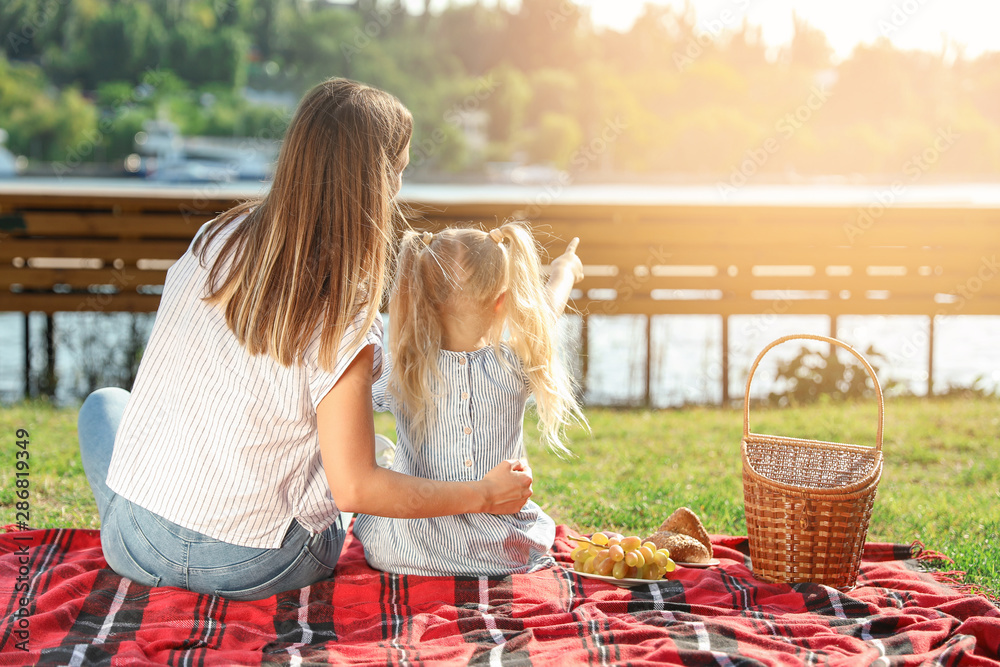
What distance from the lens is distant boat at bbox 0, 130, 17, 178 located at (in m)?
47.0

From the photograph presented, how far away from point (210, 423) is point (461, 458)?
0.79 meters

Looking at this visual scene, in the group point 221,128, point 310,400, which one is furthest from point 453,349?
point 221,128

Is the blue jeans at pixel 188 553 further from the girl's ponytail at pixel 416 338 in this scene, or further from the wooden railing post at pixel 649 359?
the wooden railing post at pixel 649 359

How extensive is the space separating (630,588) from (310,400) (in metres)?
1.18

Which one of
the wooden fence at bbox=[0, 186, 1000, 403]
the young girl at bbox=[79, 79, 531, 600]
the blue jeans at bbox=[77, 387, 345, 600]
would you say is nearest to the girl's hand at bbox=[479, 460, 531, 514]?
the young girl at bbox=[79, 79, 531, 600]

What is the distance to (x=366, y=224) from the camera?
85.1 inches

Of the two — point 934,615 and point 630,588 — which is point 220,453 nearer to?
point 630,588

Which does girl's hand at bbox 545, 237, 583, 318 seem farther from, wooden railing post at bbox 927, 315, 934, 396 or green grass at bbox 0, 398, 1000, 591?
wooden railing post at bbox 927, 315, 934, 396

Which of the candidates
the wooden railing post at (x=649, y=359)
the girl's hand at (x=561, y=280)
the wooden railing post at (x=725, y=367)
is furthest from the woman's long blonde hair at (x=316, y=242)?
the wooden railing post at (x=725, y=367)

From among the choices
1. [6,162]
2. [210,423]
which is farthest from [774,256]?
[6,162]

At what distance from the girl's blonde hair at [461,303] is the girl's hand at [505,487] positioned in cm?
37

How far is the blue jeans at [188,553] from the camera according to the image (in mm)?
2330

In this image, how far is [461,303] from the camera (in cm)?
266

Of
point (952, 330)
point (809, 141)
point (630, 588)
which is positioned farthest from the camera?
point (809, 141)
